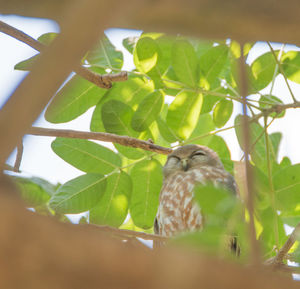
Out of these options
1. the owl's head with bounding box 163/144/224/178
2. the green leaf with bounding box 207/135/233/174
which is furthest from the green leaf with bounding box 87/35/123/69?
the owl's head with bounding box 163/144/224/178

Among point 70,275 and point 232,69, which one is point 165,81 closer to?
point 232,69

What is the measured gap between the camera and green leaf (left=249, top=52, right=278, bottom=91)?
123 inches

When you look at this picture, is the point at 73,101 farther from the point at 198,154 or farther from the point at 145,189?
the point at 198,154

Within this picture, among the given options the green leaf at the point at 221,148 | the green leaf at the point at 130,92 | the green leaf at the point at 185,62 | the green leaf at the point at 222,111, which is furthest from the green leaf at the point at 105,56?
the green leaf at the point at 221,148

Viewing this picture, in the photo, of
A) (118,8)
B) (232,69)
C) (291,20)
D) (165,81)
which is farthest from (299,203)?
(118,8)

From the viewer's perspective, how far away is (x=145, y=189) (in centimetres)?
338

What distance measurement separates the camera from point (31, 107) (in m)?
0.57

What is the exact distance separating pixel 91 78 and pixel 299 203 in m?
1.33

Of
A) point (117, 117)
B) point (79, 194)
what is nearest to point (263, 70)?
point (117, 117)

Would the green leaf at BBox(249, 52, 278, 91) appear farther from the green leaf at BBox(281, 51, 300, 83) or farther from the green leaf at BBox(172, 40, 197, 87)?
the green leaf at BBox(172, 40, 197, 87)

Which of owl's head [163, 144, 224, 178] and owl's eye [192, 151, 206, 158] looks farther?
owl's eye [192, 151, 206, 158]

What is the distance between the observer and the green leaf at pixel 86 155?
321 centimetres

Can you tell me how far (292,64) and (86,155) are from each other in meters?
1.50

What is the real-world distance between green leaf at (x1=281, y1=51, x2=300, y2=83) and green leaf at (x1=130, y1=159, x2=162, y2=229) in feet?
3.57
